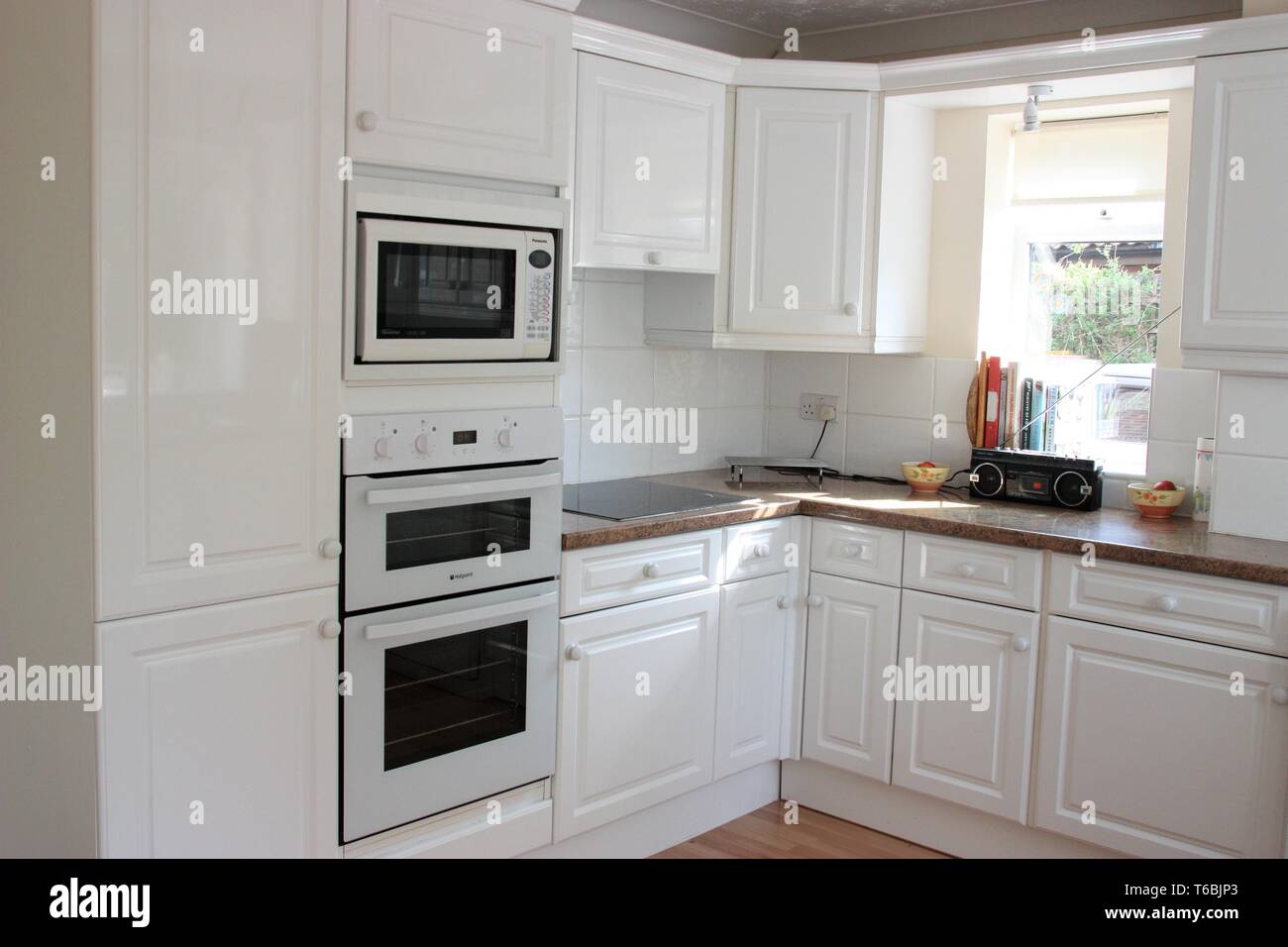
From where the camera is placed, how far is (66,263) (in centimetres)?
201

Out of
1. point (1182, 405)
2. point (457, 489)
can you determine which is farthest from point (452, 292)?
point (1182, 405)

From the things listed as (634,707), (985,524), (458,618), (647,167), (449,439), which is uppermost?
(647,167)

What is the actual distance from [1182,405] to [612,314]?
1.68 meters

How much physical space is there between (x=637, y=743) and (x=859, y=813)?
84 cm

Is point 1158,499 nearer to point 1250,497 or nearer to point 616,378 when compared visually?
point 1250,497

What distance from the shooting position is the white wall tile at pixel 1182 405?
3338 millimetres

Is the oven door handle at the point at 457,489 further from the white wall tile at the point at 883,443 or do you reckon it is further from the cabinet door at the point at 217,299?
the white wall tile at the point at 883,443

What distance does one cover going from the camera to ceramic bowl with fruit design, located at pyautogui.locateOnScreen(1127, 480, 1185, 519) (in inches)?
129

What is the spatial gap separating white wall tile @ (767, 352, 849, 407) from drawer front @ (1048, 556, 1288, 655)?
128 cm

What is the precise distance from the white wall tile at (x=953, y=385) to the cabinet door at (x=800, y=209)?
0.43m

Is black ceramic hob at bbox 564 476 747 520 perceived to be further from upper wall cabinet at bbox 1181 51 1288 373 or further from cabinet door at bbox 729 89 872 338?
upper wall cabinet at bbox 1181 51 1288 373

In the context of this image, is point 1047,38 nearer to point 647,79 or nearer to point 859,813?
point 647,79

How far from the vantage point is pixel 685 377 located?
398 cm

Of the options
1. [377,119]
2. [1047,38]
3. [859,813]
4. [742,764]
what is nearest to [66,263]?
[377,119]
